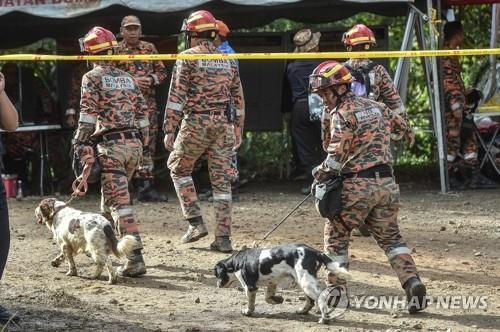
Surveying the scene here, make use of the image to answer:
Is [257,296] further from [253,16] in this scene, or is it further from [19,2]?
[253,16]

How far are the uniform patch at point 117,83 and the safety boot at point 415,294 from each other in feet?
10.4

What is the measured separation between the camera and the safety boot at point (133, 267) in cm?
892

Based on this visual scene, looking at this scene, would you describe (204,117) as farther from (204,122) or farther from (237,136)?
(237,136)

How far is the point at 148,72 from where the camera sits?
13.2 meters

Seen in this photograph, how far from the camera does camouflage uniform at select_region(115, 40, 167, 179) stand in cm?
1290

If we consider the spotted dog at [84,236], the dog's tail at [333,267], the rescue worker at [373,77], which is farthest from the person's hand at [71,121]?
the dog's tail at [333,267]

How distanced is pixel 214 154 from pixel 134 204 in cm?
366

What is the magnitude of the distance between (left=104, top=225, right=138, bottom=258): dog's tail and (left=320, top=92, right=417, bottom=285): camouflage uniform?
5.96 ft

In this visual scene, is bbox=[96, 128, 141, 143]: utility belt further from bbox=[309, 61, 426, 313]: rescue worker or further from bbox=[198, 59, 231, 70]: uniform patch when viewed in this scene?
bbox=[309, 61, 426, 313]: rescue worker

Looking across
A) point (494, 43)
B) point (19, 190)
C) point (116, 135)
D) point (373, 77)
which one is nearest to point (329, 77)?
point (116, 135)

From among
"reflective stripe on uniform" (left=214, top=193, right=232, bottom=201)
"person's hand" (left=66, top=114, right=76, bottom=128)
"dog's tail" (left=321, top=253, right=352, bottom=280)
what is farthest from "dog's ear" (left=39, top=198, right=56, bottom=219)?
"person's hand" (left=66, top=114, right=76, bottom=128)

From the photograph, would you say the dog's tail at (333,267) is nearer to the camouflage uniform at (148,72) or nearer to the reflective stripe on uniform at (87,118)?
the reflective stripe on uniform at (87,118)

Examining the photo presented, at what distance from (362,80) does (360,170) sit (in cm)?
246

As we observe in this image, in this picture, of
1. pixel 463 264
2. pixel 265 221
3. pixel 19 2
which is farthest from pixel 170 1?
pixel 463 264
